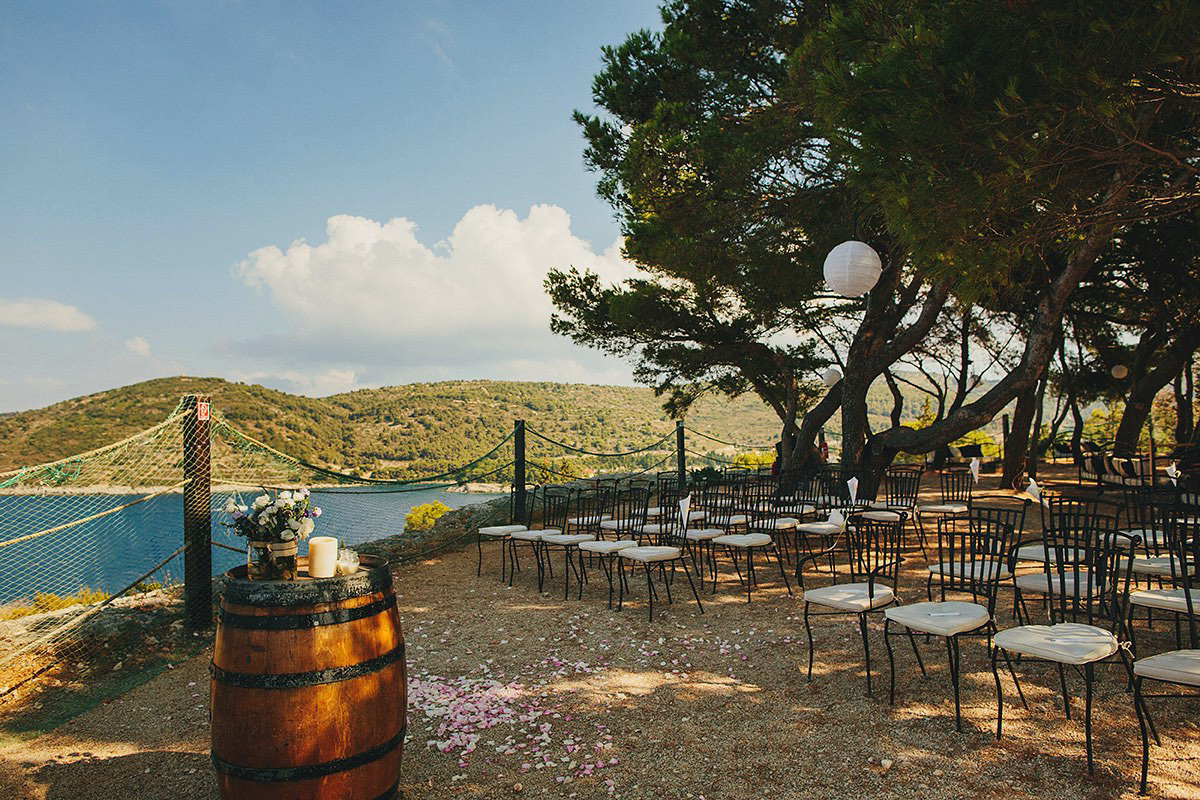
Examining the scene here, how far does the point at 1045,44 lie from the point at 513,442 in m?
6.32

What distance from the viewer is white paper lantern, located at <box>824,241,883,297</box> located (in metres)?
5.53

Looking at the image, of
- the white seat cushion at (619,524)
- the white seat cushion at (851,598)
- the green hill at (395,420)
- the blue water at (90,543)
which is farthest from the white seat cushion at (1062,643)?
the green hill at (395,420)

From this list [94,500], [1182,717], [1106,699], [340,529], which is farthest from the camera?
[340,529]

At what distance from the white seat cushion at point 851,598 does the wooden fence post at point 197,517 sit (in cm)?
371

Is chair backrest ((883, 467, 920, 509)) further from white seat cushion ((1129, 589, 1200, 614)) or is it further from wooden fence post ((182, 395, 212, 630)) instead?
wooden fence post ((182, 395, 212, 630))

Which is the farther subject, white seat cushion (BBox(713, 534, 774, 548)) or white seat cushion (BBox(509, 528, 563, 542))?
white seat cushion (BBox(509, 528, 563, 542))

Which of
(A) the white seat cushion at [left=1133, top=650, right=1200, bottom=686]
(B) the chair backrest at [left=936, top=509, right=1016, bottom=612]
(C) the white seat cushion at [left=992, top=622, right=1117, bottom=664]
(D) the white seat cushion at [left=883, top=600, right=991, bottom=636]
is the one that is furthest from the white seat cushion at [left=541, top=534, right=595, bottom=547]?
(A) the white seat cushion at [left=1133, top=650, right=1200, bottom=686]

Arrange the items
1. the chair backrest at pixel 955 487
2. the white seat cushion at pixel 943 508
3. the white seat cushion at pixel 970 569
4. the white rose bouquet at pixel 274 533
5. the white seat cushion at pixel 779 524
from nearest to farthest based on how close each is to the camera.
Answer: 1. the white rose bouquet at pixel 274 533
2. the white seat cushion at pixel 970 569
3. the white seat cushion at pixel 779 524
4. the white seat cushion at pixel 943 508
5. the chair backrest at pixel 955 487

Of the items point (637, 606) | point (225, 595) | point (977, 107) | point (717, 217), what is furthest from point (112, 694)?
point (717, 217)

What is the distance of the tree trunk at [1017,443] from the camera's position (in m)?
11.3

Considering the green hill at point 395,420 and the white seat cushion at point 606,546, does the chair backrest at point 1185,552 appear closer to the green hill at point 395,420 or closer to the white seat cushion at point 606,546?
the white seat cushion at point 606,546

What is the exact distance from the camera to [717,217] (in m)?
7.53

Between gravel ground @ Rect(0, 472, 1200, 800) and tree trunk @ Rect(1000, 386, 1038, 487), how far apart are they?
8361 mm

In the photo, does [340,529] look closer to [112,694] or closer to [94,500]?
[94,500]
